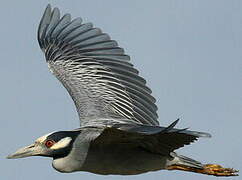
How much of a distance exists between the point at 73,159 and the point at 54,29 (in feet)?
12.5

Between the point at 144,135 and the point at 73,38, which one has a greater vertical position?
the point at 73,38

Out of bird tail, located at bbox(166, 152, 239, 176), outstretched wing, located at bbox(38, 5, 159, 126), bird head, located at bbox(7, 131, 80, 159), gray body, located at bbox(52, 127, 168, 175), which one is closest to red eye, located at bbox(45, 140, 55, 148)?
bird head, located at bbox(7, 131, 80, 159)

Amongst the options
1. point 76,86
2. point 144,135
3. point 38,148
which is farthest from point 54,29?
point 144,135

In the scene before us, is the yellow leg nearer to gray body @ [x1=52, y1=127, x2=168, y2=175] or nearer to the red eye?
gray body @ [x1=52, y1=127, x2=168, y2=175]

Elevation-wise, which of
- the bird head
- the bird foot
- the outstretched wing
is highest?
the outstretched wing

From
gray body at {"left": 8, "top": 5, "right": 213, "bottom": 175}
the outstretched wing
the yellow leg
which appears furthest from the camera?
the outstretched wing

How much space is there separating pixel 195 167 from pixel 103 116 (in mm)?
1370

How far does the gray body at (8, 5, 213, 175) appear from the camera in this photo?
29.7 feet

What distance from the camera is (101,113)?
10828 mm

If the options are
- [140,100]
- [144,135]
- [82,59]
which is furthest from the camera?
[82,59]

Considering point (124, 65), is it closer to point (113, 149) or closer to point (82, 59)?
point (82, 59)

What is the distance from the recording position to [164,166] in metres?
9.68

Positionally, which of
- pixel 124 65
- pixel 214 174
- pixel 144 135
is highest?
pixel 124 65

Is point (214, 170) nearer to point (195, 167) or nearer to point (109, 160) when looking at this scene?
point (195, 167)
